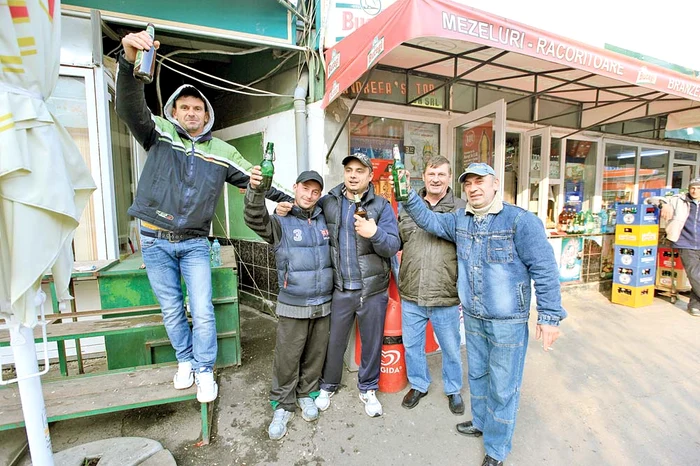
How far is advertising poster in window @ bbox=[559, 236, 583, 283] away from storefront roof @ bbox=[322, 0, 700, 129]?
6.43 feet

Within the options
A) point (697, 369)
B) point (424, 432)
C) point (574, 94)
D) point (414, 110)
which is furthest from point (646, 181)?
point (424, 432)

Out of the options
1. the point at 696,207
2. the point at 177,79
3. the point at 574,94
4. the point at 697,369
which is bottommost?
the point at 697,369

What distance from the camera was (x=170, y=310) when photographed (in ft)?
7.79

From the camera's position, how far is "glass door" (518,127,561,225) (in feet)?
18.6

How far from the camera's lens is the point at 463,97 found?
Answer: 5031mm

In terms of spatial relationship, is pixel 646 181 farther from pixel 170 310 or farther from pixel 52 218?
pixel 52 218

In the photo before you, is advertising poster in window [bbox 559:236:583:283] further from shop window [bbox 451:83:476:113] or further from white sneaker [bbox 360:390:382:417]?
white sneaker [bbox 360:390:382:417]

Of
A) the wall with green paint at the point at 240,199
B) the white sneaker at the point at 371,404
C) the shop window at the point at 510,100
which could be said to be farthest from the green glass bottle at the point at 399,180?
the shop window at the point at 510,100

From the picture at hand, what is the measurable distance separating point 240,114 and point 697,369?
6128 millimetres

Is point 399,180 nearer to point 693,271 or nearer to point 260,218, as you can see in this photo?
point 260,218

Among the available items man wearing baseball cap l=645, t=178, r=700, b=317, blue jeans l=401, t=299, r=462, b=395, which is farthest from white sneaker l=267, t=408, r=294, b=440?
man wearing baseball cap l=645, t=178, r=700, b=317

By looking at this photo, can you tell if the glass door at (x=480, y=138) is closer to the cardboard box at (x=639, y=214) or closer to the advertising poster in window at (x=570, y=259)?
the advertising poster in window at (x=570, y=259)

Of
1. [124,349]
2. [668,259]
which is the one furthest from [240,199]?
[668,259]

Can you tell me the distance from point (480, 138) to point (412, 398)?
3472mm
